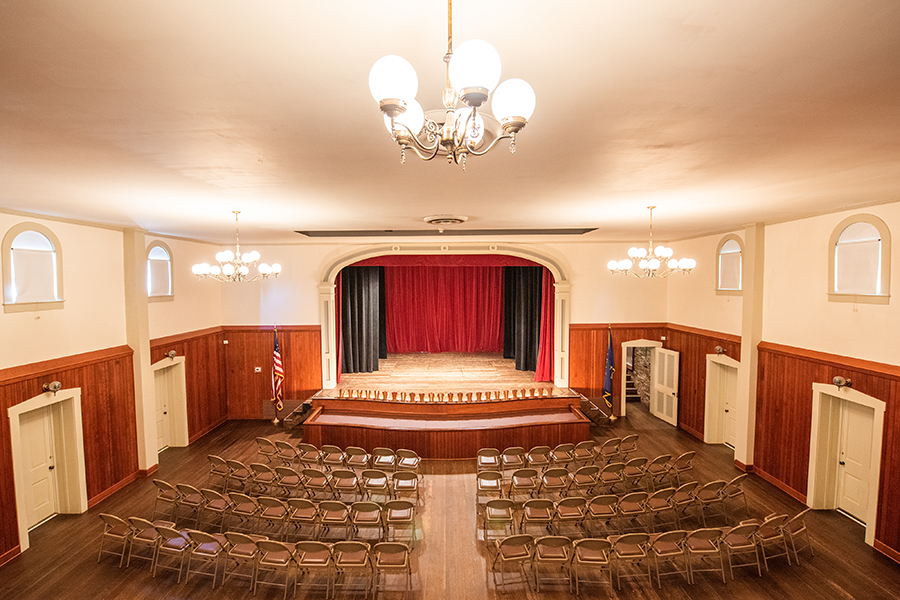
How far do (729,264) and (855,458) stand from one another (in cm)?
516

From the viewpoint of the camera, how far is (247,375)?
14211 millimetres

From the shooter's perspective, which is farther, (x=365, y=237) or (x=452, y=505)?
(x=365, y=237)

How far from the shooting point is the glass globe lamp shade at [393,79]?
175 cm

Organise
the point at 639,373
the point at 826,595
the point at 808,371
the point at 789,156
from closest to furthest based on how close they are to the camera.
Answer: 1. the point at 789,156
2. the point at 826,595
3. the point at 808,371
4. the point at 639,373

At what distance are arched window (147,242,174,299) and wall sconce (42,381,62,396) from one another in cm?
326

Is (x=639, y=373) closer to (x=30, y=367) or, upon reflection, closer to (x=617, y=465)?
(x=617, y=465)

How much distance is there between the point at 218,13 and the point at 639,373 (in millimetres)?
16831

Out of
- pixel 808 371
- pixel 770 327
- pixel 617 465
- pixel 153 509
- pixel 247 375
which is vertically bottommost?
pixel 153 509

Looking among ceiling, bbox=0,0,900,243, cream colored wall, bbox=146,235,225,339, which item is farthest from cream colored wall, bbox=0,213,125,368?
ceiling, bbox=0,0,900,243

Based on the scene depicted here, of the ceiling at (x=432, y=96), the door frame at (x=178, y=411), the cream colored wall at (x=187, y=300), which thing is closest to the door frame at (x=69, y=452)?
the cream colored wall at (x=187, y=300)

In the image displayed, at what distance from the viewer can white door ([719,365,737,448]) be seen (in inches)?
454

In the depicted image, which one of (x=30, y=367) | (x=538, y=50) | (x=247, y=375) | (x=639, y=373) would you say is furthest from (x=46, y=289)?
(x=639, y=373)

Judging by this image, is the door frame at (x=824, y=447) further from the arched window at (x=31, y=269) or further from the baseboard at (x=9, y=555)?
the arched window at (x=31, y=269)

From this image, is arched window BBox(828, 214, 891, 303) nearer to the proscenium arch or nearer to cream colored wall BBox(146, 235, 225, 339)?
the proscenium arch
